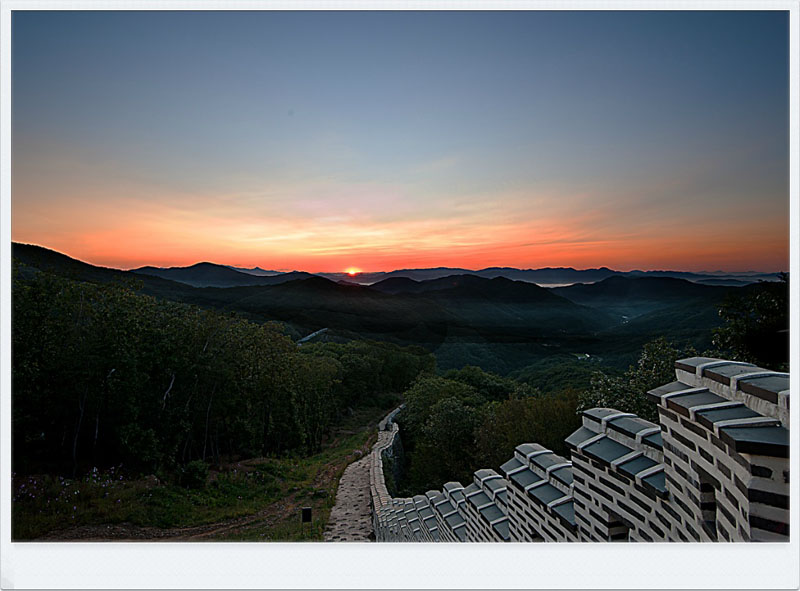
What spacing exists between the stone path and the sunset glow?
2.59m

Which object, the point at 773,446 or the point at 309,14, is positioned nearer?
the point at 773,446

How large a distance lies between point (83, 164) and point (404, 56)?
2.58 m

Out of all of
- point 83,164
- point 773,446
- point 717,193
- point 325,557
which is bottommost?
point 325,557

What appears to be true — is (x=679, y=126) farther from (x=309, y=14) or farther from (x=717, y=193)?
(x=309, y=14)

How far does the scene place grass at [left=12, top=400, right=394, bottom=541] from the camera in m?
3.14

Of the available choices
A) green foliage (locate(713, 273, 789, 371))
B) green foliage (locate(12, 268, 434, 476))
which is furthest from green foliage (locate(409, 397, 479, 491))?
green foliage (locate(713, 273, 789, 371))

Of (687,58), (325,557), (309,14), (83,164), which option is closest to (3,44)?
(83,164)

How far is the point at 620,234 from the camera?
3742 millimetres

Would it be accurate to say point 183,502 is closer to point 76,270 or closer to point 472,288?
point 76,270

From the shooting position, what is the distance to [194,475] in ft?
17.0

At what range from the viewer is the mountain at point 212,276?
4.17m

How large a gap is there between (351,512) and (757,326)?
14.4ft

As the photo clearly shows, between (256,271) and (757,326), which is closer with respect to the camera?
(757,326)

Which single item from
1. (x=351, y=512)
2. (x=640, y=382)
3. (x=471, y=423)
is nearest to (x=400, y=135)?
(x=351, y=512)
